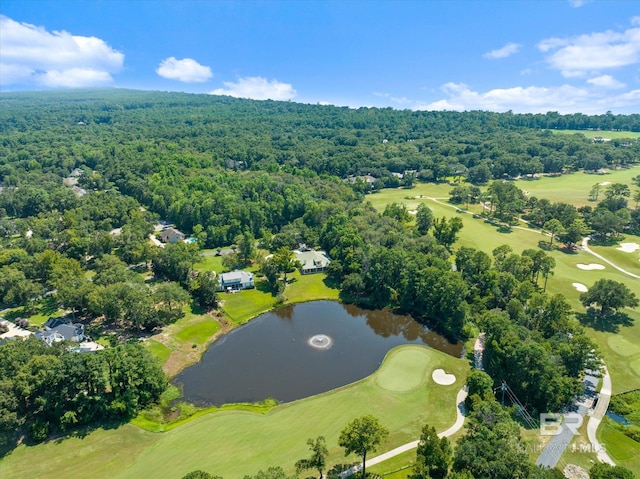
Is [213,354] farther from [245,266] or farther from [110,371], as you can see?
[245,266]

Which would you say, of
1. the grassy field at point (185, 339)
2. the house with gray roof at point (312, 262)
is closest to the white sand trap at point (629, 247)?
the house with gray roof at point (312, 262)

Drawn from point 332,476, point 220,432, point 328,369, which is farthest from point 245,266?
point 332,476

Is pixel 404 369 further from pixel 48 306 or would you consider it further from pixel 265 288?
pixel 48 306

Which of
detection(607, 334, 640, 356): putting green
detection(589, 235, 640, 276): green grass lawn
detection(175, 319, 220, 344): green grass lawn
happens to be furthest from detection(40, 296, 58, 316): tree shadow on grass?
detection(589, 235, 640, 276): green grass lawn

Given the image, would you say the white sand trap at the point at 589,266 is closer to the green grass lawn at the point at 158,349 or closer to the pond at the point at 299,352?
the pond at the point at 299,352

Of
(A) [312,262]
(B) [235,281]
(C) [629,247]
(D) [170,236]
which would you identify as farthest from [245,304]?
(C) [629,247]
